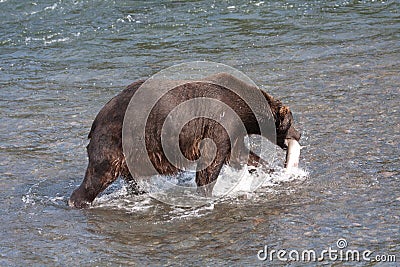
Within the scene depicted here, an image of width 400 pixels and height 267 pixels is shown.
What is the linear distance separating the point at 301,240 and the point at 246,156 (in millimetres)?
1794

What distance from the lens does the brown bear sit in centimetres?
683

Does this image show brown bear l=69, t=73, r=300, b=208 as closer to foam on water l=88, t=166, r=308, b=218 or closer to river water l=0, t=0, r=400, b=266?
foam on water l=88, t=166, r=308, b=218

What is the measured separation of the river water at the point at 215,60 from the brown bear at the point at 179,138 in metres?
0.25

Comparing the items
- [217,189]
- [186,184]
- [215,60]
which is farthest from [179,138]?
[215,60]

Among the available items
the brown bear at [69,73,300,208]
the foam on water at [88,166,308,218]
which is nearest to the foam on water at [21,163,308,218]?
the foam on water at [88,166,308,218]

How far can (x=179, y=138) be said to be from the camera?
698cm

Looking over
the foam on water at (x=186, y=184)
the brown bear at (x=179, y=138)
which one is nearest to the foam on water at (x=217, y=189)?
the foam on water at (x=186, y=184)

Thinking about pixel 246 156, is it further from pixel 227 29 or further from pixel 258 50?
pixel 227 29

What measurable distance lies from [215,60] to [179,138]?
18.2ft

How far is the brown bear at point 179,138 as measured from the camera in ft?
22.4

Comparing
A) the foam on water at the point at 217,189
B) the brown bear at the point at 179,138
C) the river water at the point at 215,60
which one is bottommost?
the foam on water at the point at 217,189

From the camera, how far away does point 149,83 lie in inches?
277

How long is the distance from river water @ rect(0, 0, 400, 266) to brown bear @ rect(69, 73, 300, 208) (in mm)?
254

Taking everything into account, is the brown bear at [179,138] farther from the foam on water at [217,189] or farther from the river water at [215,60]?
the river water at [215,60]
